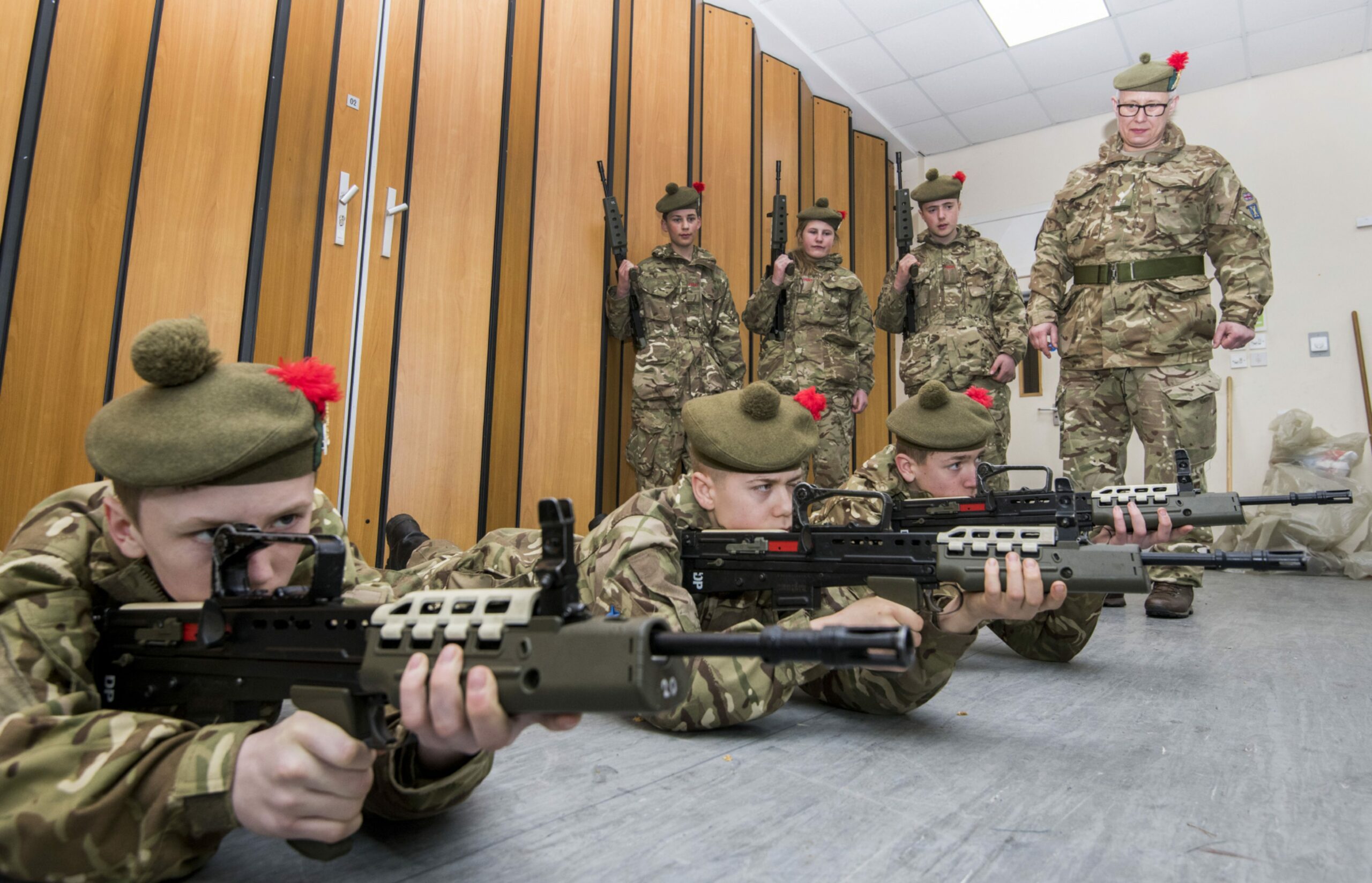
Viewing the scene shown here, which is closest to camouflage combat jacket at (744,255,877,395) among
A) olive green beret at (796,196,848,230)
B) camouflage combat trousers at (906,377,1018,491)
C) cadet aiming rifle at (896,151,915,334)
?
olive green beret at (796,196,848,230)

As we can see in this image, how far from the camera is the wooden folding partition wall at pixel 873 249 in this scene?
22.3 feet

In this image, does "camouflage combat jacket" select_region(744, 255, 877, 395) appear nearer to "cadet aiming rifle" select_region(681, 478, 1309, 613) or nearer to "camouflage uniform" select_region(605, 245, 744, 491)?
"camouflage uniform" select_region(605, 245, 744, 491)

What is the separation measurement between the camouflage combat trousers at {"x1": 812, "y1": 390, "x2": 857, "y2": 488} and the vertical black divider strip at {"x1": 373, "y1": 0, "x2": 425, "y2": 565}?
2.30 metres

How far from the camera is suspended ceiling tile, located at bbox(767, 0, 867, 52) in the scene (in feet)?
17.5

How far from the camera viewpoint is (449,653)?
2.29 feet

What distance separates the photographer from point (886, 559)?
5.36ft

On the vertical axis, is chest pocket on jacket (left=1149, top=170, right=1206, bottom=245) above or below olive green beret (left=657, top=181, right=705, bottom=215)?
below

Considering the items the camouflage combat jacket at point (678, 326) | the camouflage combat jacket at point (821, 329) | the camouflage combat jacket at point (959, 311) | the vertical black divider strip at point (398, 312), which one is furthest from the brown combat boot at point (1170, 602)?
the vertical black divider strip at point (398, 312)

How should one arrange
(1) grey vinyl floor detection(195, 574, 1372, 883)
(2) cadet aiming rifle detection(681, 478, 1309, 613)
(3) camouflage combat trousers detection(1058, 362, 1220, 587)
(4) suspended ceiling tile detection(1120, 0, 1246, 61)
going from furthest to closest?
(4) suspended ceiling tile detection(1120, 0, 1246, 61) → (3) camouflage combat trousers detection(1058, 362, 1220, 587) → (2) cadet aiming rifle detection(681, 478, 1309, 613) → (1) grey vinyl floor detection(195, 574, 1372, 883)

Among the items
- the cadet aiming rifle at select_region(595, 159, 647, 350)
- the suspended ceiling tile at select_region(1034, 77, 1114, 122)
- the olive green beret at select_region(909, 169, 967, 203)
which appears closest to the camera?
the cadet aiming rifle at select_region(595, 159, 647, 350)

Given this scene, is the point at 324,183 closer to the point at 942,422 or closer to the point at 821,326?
the point at 942,422

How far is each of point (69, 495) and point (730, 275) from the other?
4398 millimetres

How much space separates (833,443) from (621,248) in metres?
1.66

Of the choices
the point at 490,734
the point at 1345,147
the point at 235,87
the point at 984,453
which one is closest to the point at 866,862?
the point at 490,734
